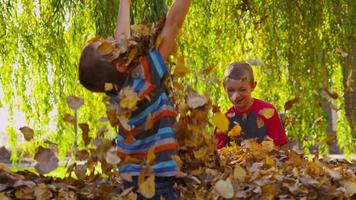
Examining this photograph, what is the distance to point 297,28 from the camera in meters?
6.15

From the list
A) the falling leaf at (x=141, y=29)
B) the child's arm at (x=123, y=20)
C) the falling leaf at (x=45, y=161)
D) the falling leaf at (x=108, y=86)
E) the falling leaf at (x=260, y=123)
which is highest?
the child's arm at (x=123, y=20)

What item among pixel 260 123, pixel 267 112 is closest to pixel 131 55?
pixel 267 112

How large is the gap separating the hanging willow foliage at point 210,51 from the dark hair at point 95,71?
128 inches

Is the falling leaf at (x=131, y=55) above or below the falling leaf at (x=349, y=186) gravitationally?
above

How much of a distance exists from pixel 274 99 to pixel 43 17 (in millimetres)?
2017

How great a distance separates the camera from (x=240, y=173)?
2.46m

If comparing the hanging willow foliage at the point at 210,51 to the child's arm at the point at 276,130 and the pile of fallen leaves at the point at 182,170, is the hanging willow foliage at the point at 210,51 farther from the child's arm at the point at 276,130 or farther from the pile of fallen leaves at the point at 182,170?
the pile of fallen leaves at the point at 182,170

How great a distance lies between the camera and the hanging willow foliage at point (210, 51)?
577cm

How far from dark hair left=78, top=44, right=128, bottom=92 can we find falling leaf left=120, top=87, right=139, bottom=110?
0.10m

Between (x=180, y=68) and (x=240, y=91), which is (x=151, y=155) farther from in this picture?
(x=240, y=91)

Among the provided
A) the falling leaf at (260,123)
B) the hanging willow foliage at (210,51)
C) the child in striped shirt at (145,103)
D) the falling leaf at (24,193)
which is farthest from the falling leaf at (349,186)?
the hanging willow foliage at (210,51)

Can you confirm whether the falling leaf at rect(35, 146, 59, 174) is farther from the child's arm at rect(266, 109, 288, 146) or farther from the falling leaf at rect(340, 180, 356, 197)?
the child's arm at rect(266, 109, 288, 146)

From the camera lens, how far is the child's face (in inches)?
150

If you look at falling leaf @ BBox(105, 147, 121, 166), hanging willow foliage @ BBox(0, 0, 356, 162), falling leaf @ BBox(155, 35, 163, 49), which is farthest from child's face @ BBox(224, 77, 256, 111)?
hanging willow foliage @ BBox(0, 0, 356, 162)
